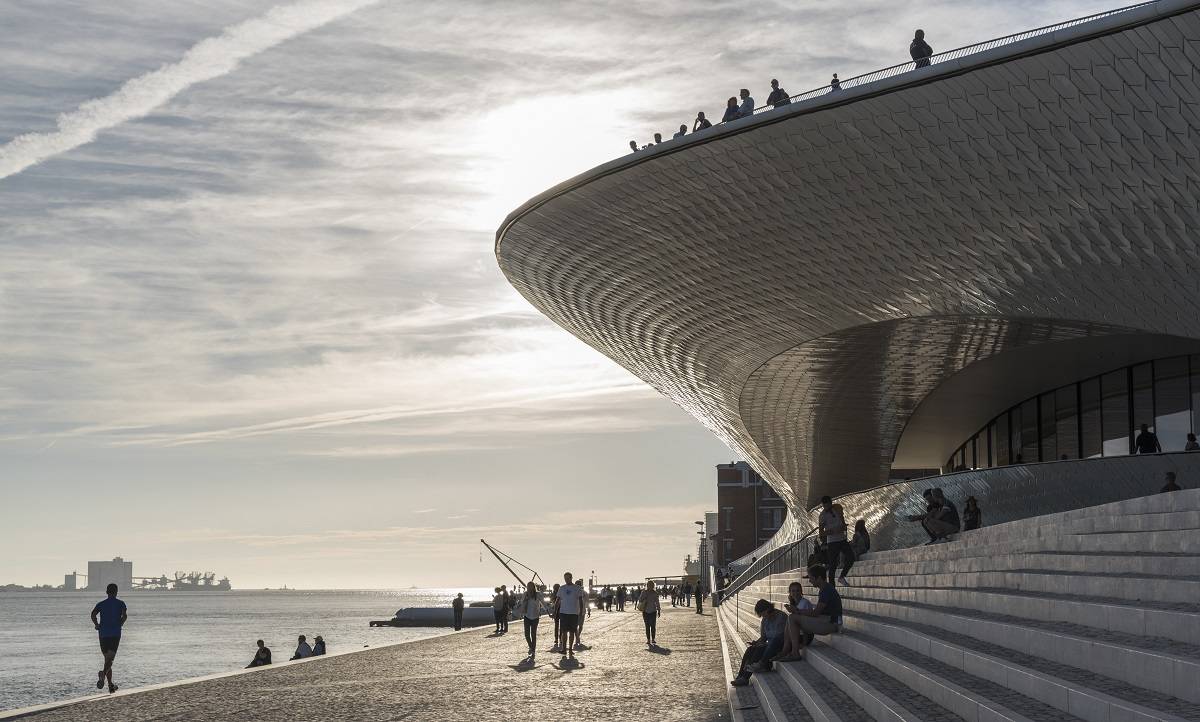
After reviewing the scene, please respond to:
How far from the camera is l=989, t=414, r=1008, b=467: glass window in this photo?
37500 millimetres

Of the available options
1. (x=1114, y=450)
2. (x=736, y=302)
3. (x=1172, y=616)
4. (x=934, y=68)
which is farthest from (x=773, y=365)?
(x=1172, y=616)

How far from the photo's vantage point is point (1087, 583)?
27.4 ft

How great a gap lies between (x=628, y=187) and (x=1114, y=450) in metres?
13.4

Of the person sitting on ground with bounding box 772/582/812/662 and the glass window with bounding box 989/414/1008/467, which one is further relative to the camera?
the glass window with bounding box 989/414/1008/467

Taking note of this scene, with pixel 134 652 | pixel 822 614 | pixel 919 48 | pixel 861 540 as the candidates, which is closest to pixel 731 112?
pixel 919 48

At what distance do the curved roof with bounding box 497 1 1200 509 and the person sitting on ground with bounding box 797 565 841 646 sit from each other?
27.7ft

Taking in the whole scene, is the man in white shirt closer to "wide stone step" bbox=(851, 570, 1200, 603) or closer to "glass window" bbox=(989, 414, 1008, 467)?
"wide stone step" bbox=(851, 570, 1200, 603)

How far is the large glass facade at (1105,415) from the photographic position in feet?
90.3

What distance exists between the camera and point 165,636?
112688mm

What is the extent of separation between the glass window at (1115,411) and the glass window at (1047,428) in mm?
2822

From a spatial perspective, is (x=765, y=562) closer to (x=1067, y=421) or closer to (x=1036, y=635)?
(x=1067, y=421)

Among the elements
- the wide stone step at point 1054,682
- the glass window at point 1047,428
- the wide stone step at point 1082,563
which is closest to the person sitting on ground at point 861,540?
the wide stone step at point 1082,563

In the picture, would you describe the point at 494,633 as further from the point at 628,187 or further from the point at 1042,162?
the point at 1042,162

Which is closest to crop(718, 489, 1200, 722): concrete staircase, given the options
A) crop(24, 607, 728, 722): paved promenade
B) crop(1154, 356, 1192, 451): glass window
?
crop(24, 607, 728, 722): paved promenade
